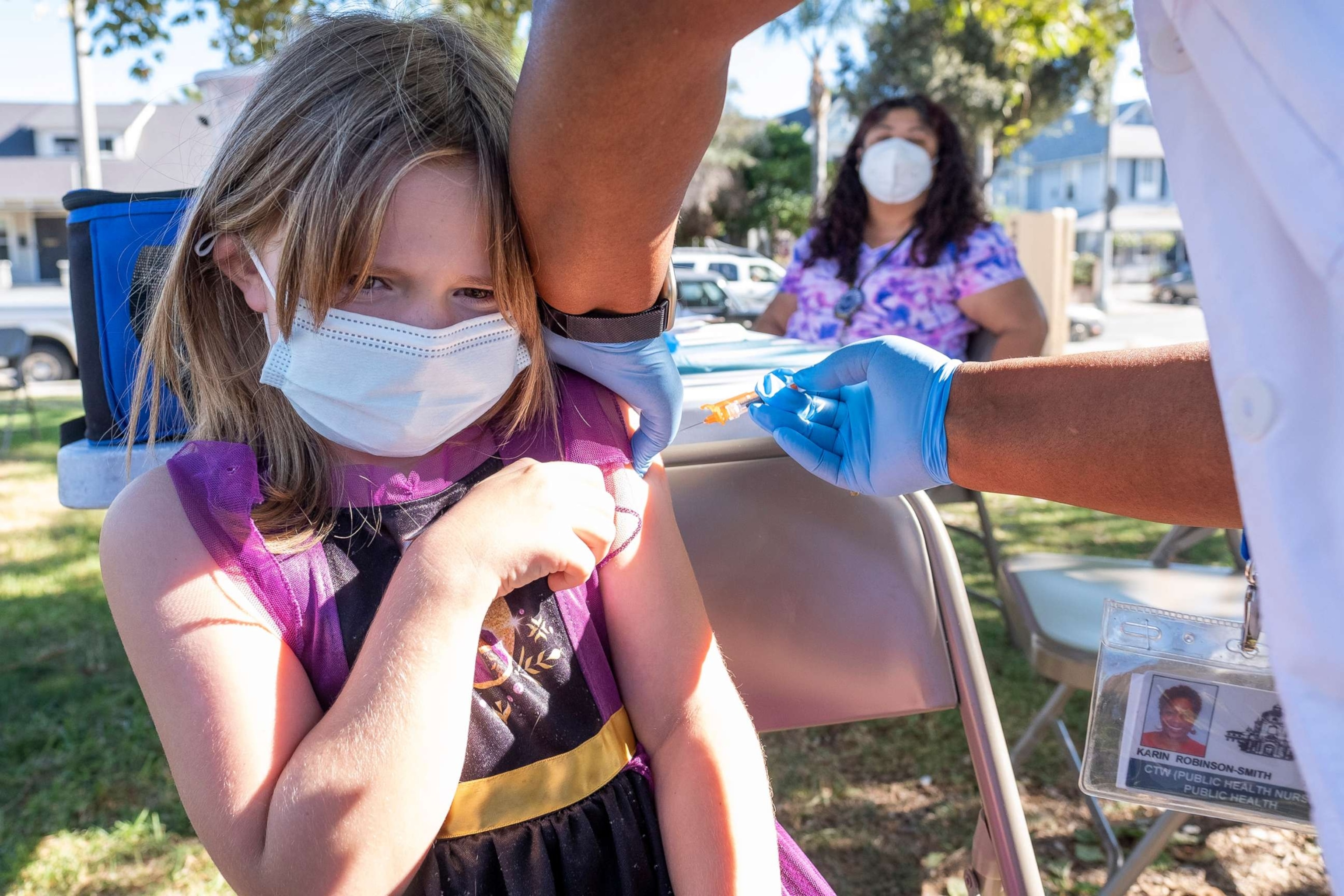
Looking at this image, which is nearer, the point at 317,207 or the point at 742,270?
the point at 317,207

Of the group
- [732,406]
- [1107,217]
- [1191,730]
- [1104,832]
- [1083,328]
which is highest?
[1107,217]

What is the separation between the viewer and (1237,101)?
766 millimetres

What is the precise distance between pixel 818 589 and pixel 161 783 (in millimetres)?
2170

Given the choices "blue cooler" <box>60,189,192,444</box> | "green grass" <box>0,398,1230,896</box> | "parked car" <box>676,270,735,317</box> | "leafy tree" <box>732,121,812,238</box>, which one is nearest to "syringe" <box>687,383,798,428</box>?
"blue cooler" <box>60,189,192,444</box>

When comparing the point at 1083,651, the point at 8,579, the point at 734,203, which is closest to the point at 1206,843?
the point at 1083,651

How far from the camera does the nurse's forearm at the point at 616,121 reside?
80 cm

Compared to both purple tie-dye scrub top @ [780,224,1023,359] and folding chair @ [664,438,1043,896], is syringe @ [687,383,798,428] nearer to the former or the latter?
folding chair @ [664,438,1043,896]

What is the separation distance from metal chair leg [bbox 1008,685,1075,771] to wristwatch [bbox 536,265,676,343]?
175 centimetres

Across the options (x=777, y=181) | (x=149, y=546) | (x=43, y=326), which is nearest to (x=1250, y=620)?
(x=149, y=546)

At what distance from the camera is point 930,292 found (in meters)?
3.63

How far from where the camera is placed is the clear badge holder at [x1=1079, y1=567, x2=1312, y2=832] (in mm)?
1333

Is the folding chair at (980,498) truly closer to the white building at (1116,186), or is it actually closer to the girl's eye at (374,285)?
the girl's eye at (374,285)

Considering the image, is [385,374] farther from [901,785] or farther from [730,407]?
[901,785]

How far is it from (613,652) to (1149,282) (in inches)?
1658
